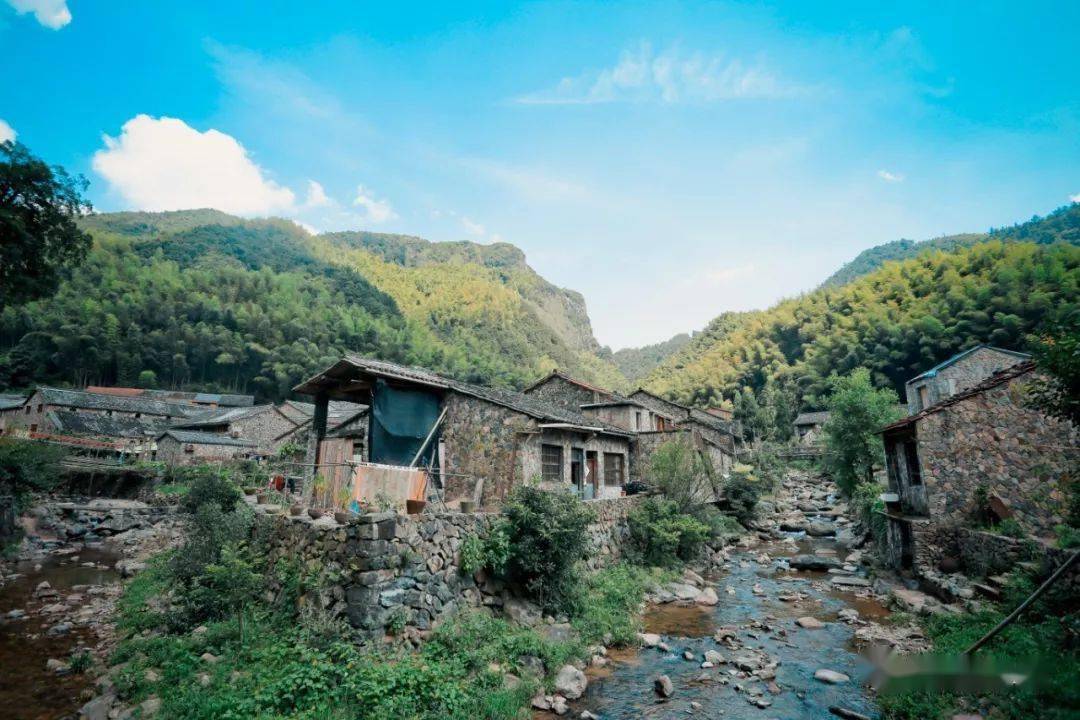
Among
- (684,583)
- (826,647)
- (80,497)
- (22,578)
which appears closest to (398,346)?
(80,497)

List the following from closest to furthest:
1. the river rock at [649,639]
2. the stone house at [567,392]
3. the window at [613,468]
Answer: the river rock at [649,639] → the window at [613,468] → the stone house at [567,392]

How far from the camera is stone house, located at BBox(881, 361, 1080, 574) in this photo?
1189 centimetres

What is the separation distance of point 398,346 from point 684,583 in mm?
74610

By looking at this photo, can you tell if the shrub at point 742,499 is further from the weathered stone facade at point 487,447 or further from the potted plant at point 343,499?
the potted plant at point 343,499

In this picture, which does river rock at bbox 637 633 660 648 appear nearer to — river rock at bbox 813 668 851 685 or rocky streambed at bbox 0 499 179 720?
river rock at bbox 813 668 851 685

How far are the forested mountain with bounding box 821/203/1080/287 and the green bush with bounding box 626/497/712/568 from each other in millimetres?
69907

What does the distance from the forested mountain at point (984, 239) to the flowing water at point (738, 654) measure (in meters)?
72.1

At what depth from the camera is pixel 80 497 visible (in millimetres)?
30438

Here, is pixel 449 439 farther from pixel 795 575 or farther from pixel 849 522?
pixel 849 522

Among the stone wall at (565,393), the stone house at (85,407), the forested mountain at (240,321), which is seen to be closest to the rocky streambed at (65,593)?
the stone house at (85,407)

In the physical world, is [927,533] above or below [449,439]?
below

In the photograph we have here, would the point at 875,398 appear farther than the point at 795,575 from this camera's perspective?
Yes

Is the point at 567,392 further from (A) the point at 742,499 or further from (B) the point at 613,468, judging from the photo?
(A) the point at 742,499

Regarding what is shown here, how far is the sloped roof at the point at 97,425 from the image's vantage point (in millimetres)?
39594
